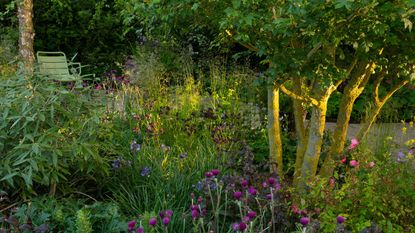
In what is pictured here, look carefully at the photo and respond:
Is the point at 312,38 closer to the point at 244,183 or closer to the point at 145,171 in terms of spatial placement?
the point at 244,183

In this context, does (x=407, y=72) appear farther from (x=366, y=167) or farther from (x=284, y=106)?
(x=284, y=106)

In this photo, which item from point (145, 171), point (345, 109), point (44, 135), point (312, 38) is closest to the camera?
point (312, 38)

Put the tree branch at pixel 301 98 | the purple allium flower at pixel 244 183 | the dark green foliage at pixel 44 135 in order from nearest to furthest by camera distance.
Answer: the purple allium flower at pixel 244 183, the dark green foliage at pixel 44 135, the tree branch at pixel 301 98

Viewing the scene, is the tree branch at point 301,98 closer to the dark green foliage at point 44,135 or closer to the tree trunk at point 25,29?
the dark green foliage at point 44,135

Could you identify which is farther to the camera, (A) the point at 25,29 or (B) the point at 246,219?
(A) the point at 25,29

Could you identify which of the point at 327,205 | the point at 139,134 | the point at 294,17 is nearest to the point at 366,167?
the point at 327,205

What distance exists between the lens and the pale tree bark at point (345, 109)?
147 inches

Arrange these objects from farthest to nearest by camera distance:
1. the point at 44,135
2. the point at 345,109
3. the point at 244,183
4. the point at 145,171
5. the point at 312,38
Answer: the point at 345,109 → the point at 145,171 → the point at 44,135 → the point at 244,183 → the point at 312,38

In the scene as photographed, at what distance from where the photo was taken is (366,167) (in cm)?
308

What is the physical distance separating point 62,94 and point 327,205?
1.73 meters

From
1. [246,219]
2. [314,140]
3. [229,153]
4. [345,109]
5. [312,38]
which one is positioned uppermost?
[312,38]

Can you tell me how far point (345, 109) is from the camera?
152 inches

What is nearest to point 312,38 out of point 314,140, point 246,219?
point 246,219

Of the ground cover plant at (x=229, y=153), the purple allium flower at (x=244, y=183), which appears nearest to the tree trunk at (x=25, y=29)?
the ground cover plant at (x=229, y=153)
